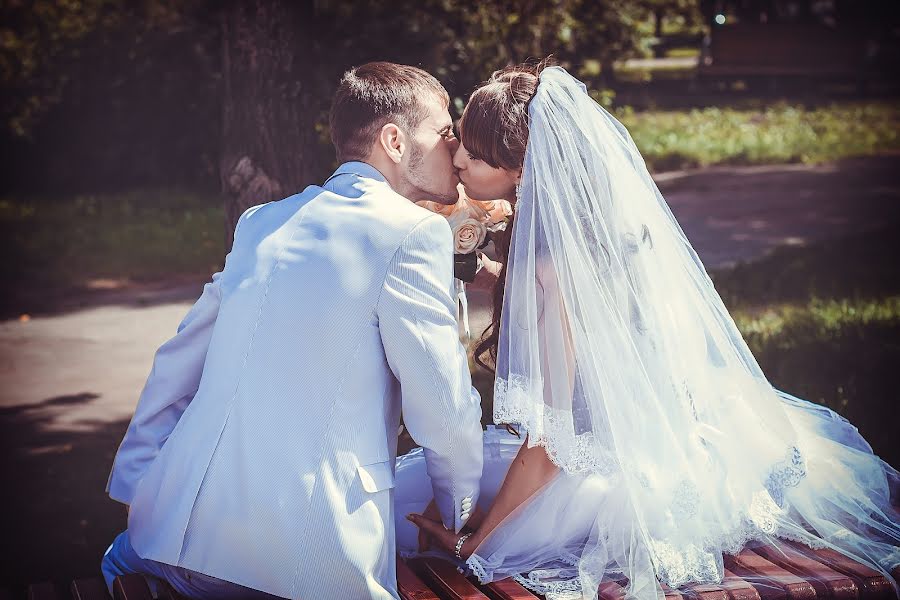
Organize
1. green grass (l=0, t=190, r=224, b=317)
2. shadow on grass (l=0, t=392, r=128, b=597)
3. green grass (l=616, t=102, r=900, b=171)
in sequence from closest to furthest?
shadow on grass (l=0, t=392, r=128, b=597), green grass (l=0, t=190, r=224, b=317), green grass (l=616, t=102, r=900, b=171)

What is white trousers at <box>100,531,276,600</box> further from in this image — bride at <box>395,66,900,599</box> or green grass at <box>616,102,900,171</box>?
green grass at <box>616,102,900,171</box>

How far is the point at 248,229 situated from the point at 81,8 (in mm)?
12169

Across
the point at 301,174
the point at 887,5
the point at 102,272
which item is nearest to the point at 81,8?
the point at 102,272

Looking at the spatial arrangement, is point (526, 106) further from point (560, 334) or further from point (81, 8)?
point (81, 8)

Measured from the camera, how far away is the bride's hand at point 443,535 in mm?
2734

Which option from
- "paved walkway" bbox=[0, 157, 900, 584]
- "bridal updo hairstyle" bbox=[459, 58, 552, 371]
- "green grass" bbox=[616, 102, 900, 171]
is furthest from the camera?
"green grass" bbox=[616, 102, 900, 171]

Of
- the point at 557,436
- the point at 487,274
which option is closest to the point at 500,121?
the point at 487,274

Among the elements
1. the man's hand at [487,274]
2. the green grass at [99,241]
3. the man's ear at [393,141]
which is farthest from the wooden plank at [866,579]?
the green grass at [99,241]

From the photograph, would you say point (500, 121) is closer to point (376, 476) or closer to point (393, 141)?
point (393, 141)

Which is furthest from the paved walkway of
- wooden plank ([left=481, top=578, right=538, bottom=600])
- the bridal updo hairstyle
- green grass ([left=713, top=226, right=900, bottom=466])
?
wooden plank ([left=481, top=578, right=538, bottom=600])

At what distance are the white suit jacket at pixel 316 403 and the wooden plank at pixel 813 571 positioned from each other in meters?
0.99

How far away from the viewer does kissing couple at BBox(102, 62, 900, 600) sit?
2375mm

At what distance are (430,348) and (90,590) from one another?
1.23 meters

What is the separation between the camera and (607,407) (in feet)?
8.96
